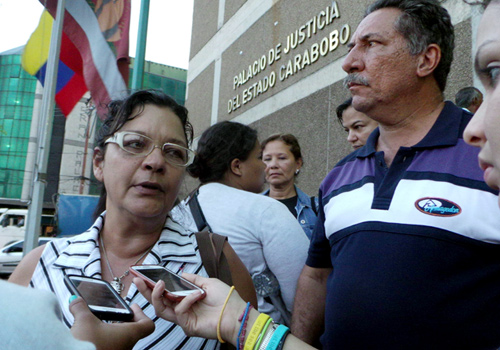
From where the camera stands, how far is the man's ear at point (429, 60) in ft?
6.36

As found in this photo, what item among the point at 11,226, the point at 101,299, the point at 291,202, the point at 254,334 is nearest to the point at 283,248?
the point at 254,334

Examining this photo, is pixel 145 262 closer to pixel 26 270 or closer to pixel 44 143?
pixel 26 270

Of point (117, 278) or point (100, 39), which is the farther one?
point (100, 39)

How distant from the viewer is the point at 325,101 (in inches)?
214

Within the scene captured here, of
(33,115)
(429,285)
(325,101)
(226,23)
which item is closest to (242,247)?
(429,285)

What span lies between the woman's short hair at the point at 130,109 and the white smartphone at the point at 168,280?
0.77 m

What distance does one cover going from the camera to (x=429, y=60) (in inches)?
77.1

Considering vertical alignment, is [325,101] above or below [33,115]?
below

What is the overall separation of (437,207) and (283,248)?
3.02 ft

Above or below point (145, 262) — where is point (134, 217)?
above

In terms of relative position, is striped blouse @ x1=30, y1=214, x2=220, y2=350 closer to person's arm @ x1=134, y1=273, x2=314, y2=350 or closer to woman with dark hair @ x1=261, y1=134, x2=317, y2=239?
person's arm @ x1=134, y1=273, x2=314, y2=350

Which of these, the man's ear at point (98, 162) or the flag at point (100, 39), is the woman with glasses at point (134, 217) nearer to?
the man's ear at point (98, 162)

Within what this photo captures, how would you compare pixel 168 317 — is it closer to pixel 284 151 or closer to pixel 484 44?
pixel 484 44

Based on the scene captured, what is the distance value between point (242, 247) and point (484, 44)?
1.57 m
